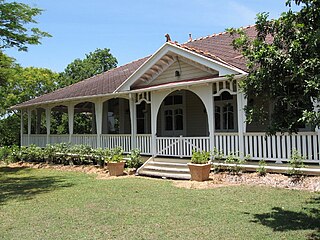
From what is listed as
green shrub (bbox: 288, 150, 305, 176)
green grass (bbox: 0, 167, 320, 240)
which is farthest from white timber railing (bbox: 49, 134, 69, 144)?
green shrub (bbox: 288, 150, 305, 176)

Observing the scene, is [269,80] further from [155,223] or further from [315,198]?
[315,198]

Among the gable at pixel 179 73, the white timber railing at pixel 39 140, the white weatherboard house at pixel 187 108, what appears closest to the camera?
the white weatherboard house at pixel 187 108

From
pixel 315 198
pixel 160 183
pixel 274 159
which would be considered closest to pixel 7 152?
pixel 160 183

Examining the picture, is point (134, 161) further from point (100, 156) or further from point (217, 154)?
point (217, 154)

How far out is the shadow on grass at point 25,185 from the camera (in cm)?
992

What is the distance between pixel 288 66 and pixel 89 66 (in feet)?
127

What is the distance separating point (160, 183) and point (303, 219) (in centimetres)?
518

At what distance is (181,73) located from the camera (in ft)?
42.8

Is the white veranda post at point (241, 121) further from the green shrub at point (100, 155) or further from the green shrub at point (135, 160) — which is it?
the green shrub at point (100, 155)

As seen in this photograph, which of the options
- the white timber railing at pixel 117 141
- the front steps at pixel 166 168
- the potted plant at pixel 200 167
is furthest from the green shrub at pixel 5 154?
the potted plant at pixel 200 167

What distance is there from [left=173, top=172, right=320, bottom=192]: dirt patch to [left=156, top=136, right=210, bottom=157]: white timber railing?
1263mm

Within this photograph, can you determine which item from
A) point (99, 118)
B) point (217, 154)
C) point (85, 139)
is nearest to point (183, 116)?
point (99, 118)

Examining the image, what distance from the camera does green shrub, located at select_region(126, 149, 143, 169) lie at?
13555 millimetres

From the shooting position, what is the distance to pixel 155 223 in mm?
6340
